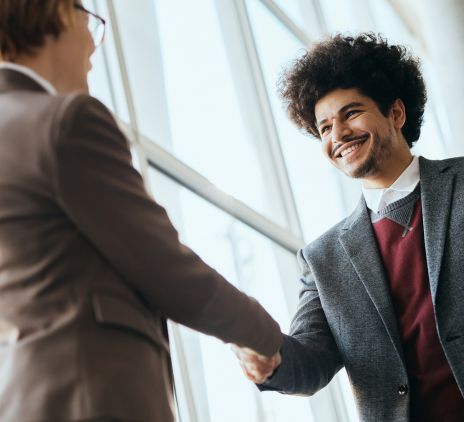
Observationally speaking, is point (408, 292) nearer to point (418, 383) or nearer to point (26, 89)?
point (418, 383)

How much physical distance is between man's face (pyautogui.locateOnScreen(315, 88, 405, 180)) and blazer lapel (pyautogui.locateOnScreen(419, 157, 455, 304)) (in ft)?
0.48

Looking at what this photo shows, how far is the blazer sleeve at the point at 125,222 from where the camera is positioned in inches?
64.1

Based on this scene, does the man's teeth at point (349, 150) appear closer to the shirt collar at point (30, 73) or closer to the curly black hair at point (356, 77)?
the curly black hair at point (356, 77)

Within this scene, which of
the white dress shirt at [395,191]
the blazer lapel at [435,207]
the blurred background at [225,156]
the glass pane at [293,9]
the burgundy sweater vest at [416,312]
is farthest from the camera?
the glass pane at [293,9]

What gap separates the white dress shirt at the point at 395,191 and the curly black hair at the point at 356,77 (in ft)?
1.08

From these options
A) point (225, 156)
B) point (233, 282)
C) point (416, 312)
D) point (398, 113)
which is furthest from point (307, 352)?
point (225, 156)

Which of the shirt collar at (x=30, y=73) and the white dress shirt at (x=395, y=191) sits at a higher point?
the white dress shirt at (x=395, y=191)

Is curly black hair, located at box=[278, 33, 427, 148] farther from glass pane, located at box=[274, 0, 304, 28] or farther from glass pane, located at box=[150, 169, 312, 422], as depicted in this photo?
glass pane, located at box=[274, 0, 304, 28]

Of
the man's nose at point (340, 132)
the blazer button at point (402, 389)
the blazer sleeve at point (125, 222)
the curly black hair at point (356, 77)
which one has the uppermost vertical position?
the curly black hair at point (356, 77)

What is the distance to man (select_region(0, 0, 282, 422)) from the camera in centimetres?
154

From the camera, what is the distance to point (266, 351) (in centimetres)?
202

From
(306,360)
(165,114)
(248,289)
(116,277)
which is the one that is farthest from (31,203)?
(248,289)

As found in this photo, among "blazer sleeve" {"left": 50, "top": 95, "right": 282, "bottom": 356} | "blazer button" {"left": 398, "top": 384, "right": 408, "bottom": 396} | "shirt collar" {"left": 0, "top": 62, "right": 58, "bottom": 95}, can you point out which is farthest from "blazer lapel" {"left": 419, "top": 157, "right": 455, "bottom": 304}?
"shirt collar" {"left": 0, "top": 62, "right": 58, "bottom": 95}

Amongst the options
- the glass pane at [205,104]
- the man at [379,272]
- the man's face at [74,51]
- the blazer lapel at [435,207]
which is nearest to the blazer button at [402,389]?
the man at [379,272]
